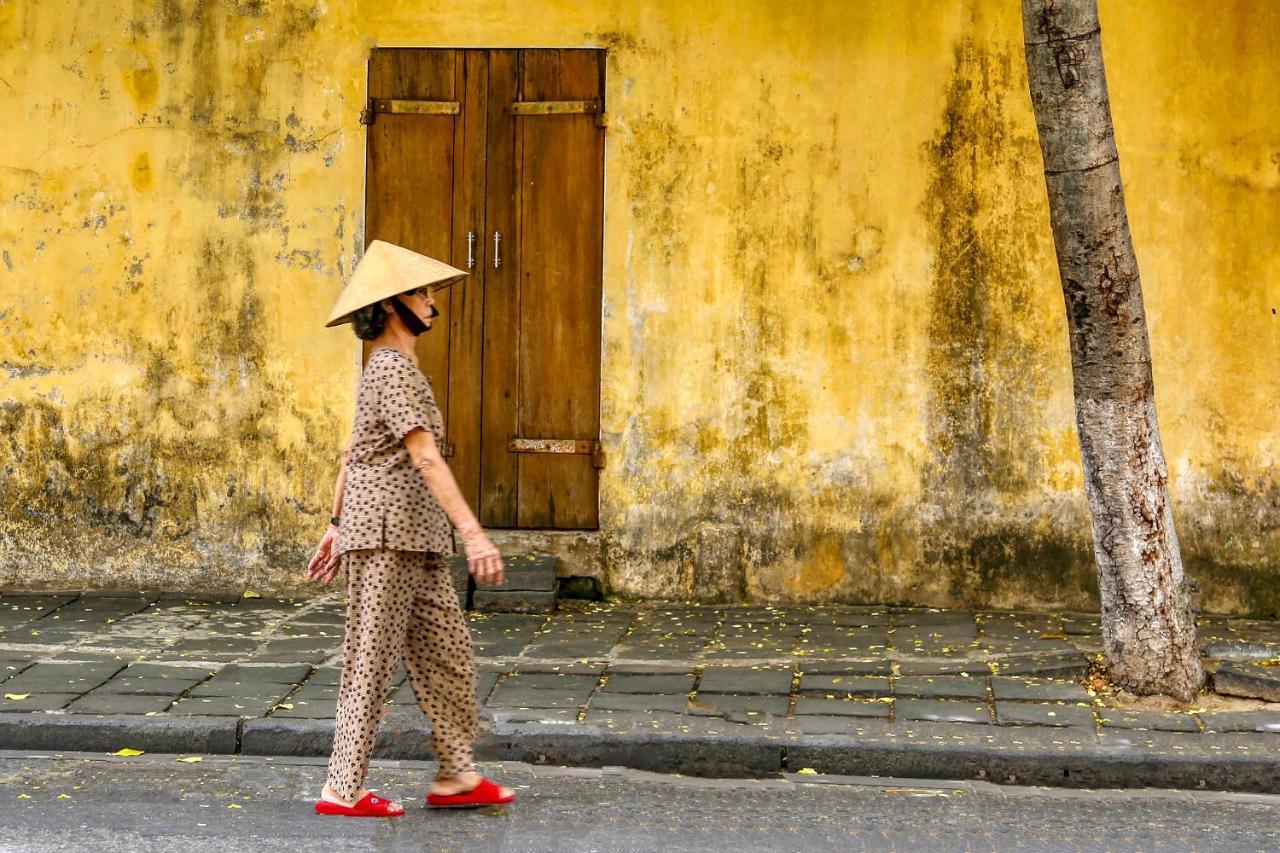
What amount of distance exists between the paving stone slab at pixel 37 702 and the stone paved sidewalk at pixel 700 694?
0.02m

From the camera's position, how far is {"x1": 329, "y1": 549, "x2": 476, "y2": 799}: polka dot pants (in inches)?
213

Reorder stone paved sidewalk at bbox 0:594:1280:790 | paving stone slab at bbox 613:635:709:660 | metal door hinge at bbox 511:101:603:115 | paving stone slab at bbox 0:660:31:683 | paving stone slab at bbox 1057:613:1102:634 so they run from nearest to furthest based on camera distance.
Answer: stone paved sidewalk at bbox 0:594:1280:790 < paving stone slab at bbox 0:660:31:683 < paving stone slab at bbox 613:635:709:660 < paving stone slab at bbox 1057:613:1102:634 < metal door hinge at bbox 511:101:603:115

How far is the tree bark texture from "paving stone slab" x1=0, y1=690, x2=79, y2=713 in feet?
14.3

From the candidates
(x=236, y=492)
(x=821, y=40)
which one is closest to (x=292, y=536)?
(x=236, y=492)

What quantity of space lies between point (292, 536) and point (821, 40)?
4148 mm

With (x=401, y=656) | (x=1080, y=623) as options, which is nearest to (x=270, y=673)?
(x=401, y=656)

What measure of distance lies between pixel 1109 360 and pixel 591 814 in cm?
298

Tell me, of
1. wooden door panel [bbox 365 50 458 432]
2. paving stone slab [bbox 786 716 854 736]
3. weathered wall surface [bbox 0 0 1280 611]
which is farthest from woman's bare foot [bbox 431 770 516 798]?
wooden door panel [bbox 365 50 458 432]

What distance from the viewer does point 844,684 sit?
716 centimetres

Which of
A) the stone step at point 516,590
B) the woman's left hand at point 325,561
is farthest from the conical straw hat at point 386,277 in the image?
the stone step at point 516,590

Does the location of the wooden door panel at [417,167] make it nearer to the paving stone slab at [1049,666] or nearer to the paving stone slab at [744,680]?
the paving stone slab at [744,680]

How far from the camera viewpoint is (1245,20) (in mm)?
8977

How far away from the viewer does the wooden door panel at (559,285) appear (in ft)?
30.8

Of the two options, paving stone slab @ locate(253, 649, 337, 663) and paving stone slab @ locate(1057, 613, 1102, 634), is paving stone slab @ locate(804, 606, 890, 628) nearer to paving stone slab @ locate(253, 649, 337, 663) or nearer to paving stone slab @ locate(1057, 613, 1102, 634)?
paving stone slab @ locate(1057, 613, 1102, 634)
